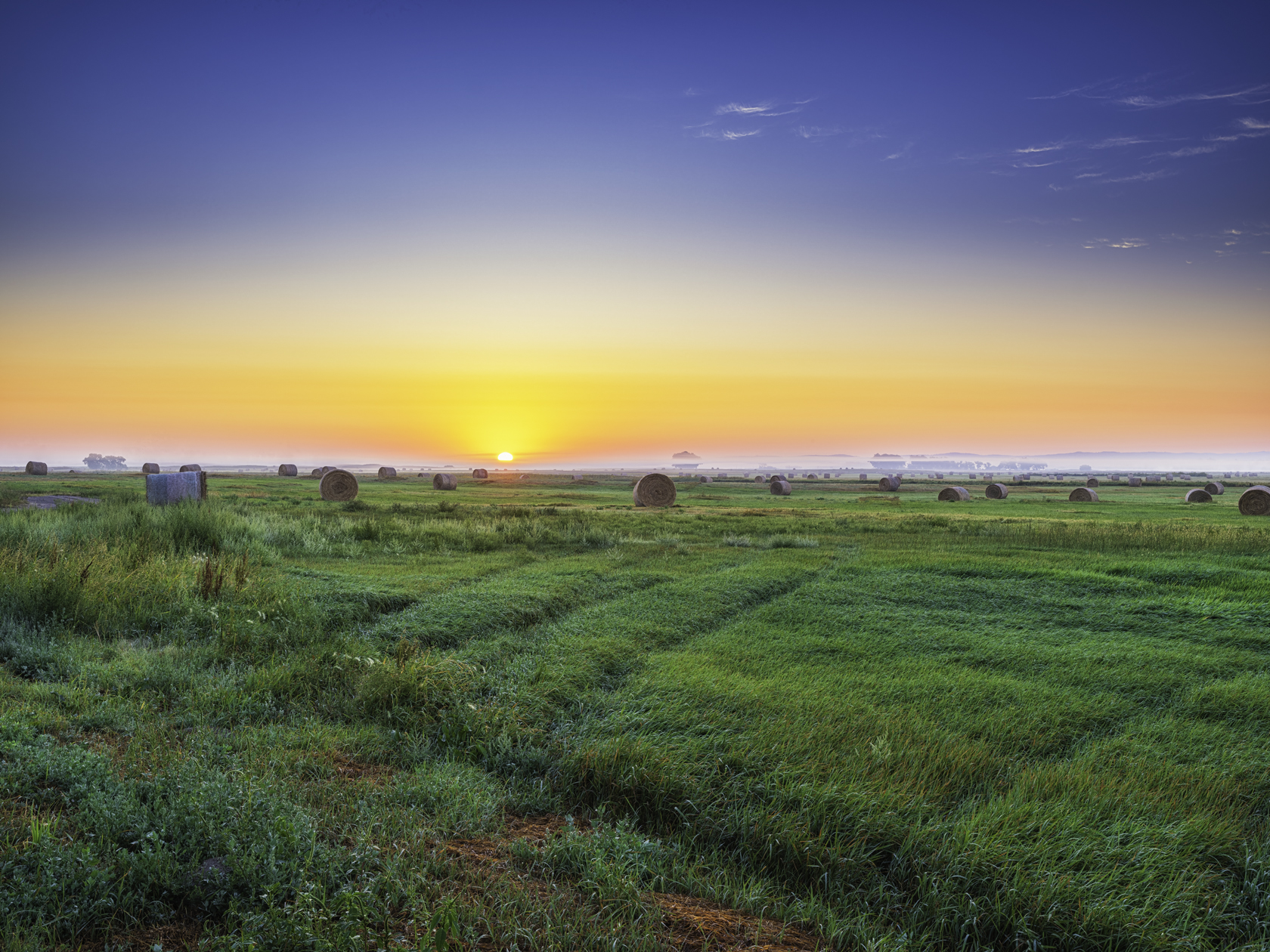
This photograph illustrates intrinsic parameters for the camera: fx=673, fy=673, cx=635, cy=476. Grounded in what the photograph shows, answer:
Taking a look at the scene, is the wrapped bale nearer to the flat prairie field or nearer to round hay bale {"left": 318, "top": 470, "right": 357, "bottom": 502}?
the flat prairie field

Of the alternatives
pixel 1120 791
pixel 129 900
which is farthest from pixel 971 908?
pixel 129 900

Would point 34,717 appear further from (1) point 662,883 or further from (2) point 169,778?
(1) point 662,883

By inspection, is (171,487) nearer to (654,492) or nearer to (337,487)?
(337,487)

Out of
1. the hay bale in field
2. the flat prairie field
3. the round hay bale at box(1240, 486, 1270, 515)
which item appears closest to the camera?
the flat prairie field

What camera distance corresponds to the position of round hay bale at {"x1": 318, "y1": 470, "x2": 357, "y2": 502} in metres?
43.3

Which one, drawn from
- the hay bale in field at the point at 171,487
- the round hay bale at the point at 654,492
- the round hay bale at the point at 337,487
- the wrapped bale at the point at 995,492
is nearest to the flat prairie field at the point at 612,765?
the hay bale in field at the point at 171,487

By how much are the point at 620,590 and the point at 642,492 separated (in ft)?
99.0

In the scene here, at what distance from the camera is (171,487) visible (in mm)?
20234

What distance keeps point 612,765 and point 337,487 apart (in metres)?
42.4

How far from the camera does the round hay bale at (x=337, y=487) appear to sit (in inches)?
1705

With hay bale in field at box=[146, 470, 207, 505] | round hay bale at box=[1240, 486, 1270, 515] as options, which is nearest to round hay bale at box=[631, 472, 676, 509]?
hay bale in field at box=[146, 470, 207, 505]

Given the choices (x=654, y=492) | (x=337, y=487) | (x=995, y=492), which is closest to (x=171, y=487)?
(x=337, y=487)

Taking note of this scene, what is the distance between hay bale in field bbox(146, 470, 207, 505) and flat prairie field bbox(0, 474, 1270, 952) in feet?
23.9

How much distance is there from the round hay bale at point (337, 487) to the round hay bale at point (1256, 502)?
5368 centimetres
